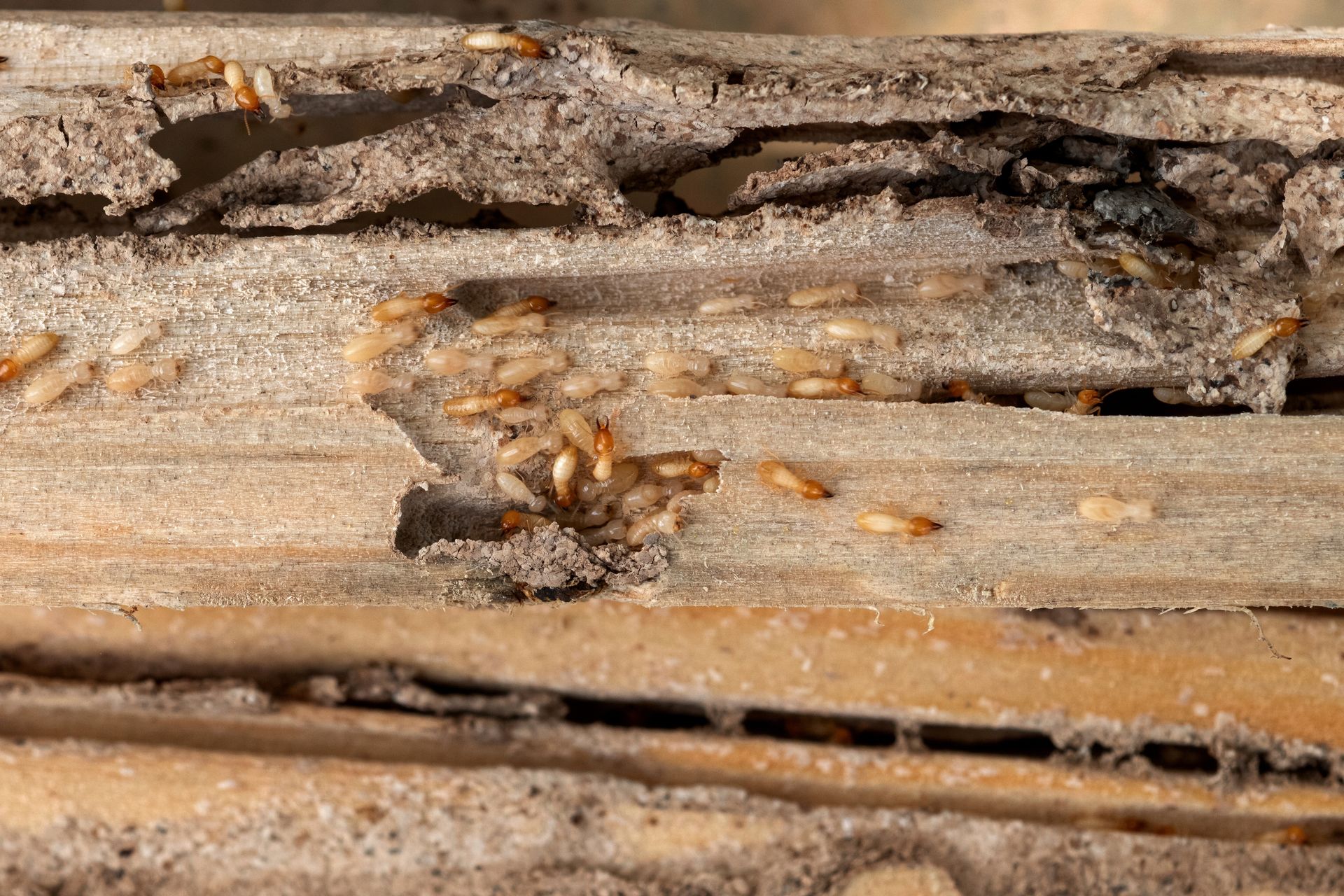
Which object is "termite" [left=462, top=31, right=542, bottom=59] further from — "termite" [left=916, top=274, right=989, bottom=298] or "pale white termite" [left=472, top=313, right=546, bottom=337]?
"termite" [left=916, top=274, right=989, bottom=298]

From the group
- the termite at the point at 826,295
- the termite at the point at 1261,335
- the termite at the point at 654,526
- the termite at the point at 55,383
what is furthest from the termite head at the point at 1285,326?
the termite at the point at 55,383

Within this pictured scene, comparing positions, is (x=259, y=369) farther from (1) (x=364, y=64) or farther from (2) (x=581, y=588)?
(2) (x=581, y=588)

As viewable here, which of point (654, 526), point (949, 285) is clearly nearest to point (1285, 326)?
point (949, 285)

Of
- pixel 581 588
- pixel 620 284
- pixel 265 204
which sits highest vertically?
pixel 265 204

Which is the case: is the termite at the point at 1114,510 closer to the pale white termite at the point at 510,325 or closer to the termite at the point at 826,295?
the termite at the point at 826,295

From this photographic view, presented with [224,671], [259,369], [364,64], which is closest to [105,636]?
[224,671]

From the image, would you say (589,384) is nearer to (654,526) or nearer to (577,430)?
(577,430)
